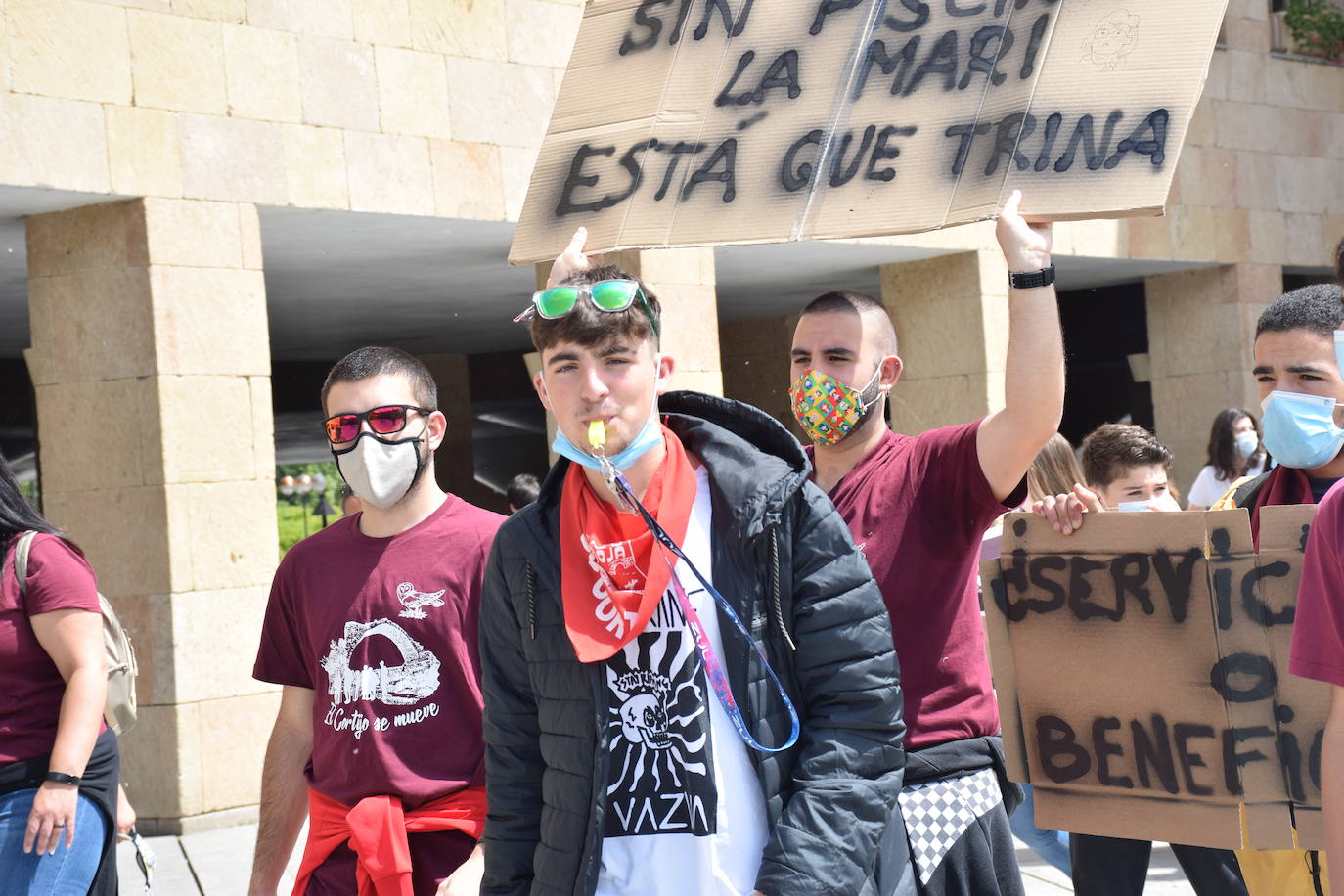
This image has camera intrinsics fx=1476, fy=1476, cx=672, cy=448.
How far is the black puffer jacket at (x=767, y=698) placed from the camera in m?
2.30

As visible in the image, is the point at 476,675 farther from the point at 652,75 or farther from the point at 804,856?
the point at 652,75

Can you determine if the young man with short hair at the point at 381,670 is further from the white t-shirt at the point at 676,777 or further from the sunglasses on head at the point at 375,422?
the white t-shirt at the point at 676,777

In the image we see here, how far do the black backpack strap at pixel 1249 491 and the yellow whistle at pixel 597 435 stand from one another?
1.86m

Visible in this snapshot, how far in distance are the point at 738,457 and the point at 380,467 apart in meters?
1.21

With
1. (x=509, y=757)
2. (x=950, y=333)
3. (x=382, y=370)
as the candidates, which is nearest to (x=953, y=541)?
(x=509, y=757)

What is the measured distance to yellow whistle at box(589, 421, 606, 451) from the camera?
246cm

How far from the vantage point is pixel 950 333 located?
11453 mm

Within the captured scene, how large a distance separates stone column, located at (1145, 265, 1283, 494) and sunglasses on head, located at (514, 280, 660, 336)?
11426mm

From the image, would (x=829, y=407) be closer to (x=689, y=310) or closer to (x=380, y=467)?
(x=380, y=467)

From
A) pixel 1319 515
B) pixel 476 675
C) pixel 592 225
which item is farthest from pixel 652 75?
pixel 1319 515

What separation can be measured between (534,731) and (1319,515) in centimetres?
133

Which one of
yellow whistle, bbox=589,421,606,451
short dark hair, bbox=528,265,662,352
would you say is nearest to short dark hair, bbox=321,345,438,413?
short dark hair, bbox=528,265,662,352

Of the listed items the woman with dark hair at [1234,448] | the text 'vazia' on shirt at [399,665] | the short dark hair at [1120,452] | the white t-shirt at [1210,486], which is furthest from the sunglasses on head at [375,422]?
the white t-shirt at [1210,486]

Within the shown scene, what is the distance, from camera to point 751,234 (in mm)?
3172
